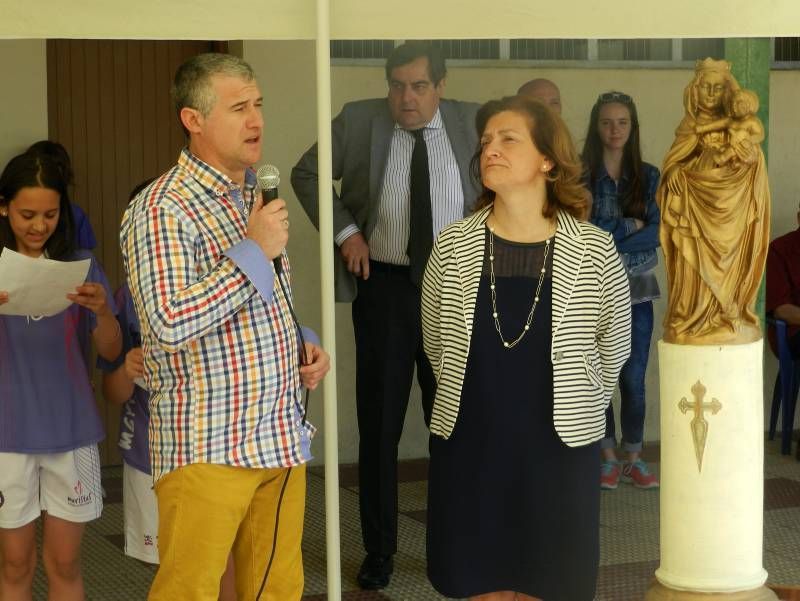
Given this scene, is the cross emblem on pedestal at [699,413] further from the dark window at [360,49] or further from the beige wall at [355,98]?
the dark window at [360,49]

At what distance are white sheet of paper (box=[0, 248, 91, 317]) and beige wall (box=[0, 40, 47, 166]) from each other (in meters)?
3.20

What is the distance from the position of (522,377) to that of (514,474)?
12.0 inches

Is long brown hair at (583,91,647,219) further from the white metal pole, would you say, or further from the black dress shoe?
the white metal pole

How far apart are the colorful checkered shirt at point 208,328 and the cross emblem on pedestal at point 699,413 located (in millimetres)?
1443

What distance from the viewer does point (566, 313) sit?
412 cm

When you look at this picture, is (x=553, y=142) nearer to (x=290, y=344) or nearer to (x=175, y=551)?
(x=290, y=344)

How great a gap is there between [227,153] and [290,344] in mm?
530

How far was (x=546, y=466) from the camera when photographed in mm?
4148

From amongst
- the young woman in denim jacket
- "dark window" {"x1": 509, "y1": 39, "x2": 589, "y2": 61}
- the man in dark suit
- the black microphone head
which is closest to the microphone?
the black microphone head

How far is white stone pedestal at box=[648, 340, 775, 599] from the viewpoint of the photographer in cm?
435

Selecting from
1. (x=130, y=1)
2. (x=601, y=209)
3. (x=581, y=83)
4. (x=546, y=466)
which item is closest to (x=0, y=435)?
(x=130, y=1)

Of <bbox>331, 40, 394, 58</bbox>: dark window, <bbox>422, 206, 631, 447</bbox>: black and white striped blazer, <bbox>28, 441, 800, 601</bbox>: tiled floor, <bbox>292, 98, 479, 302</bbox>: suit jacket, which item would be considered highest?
<bbox>331, 40, 394, 58</bbox>: dark window

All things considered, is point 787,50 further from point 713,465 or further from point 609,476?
point 713,465

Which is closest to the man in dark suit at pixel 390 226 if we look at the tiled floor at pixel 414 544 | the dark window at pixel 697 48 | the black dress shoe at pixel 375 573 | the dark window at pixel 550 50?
the black dress shoe at pixel 375 573
